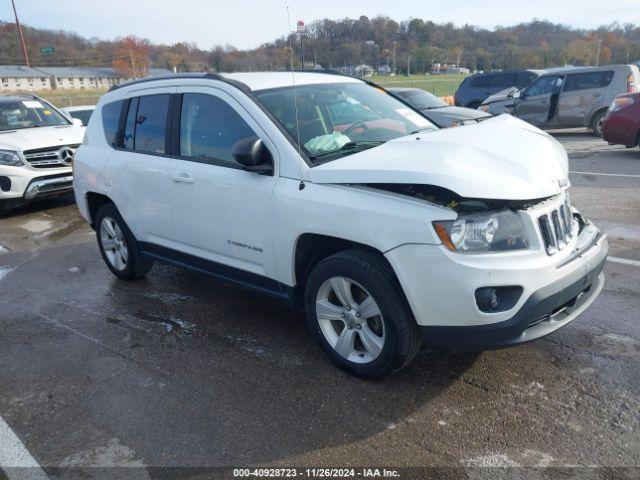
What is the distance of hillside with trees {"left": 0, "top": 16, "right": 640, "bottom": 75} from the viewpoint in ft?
16.2

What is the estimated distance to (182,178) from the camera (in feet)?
13.2

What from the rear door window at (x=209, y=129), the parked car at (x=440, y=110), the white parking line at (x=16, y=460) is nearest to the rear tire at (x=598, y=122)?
the parked car at (x=440, y=110)

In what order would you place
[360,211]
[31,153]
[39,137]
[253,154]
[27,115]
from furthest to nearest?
1. [27,115]
2. [39,137]
3. [31,153]
4. [253,154]
5. [360,211]

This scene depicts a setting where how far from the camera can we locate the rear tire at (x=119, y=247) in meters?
5.05

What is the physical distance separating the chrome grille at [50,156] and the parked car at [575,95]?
36.3 feet

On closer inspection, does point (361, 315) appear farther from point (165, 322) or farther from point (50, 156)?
point (50, 156)

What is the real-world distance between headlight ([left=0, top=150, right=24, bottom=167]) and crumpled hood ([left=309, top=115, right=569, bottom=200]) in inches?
275

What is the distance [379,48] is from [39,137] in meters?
5.88

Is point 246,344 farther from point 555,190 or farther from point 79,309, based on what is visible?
point 555,190

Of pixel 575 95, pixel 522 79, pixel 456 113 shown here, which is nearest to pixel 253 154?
pixel 456 113

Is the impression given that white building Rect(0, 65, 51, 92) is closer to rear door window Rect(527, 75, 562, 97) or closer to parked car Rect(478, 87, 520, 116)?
parked car Rect(478, 87, 520, 116)

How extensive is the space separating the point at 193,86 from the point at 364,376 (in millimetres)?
2478

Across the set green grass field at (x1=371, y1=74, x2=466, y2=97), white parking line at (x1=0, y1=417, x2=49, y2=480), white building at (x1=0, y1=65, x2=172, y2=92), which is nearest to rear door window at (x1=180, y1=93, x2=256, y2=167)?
white parking line at (x1=0, y1=417, x2=49, y2=480)

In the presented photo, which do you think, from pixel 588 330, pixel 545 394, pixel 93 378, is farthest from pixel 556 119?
pixel 93 378
